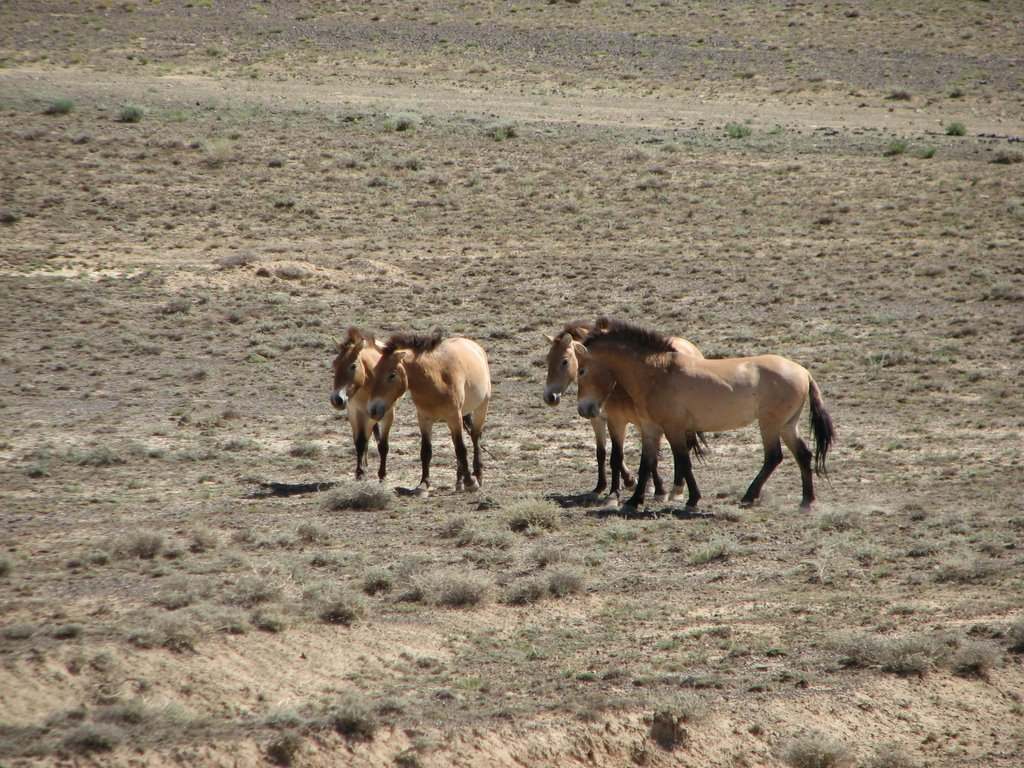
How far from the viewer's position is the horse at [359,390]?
51.3 ft

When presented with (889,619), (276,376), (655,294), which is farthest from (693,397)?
(655,294)

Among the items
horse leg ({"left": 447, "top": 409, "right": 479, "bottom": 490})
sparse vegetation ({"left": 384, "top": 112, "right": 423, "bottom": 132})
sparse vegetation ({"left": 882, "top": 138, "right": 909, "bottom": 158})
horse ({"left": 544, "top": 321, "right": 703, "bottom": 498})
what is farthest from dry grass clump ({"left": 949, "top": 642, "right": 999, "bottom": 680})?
sparse vegetation ({"left": 384, "top": 112, "right": 423, "bottom": 132})

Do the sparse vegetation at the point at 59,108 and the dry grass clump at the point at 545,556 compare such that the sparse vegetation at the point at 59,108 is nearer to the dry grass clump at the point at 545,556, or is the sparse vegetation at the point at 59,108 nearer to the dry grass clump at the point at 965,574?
the dry grass clump at the point at 545,556

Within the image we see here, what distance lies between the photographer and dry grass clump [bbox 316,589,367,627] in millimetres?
10773

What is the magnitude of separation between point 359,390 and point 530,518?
323cm

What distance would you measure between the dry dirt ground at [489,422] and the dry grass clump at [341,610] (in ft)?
0.10

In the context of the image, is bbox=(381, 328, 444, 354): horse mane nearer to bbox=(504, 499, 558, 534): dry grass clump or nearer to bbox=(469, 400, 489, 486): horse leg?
bbox=(469, 400, 489, 486): horse leg

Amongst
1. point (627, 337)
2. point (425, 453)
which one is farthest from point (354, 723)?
point (627, 337)

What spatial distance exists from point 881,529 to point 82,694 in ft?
28.2

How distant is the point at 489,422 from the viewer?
19.4m

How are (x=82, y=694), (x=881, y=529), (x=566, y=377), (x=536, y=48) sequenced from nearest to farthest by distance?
(x=82, y=694) < (x=881, y=529) < (x=566, y=377) < (x=536, y=48)

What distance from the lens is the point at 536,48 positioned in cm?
6100

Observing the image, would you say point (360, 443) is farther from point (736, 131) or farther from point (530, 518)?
point (736, 131)

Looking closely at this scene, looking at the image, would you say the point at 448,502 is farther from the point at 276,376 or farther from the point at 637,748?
the point at 276,376
